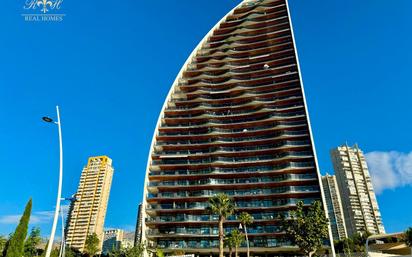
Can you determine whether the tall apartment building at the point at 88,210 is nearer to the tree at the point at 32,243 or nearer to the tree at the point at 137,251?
the tree at the point at 32,243

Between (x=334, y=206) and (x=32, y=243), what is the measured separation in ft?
449

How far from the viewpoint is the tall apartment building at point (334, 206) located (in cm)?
15077

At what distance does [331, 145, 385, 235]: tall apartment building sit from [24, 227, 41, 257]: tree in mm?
137397

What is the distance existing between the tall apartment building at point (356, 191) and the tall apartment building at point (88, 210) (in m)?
139

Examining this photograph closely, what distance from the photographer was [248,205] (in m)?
71.5

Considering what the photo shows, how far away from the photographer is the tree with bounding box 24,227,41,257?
85.2 metres

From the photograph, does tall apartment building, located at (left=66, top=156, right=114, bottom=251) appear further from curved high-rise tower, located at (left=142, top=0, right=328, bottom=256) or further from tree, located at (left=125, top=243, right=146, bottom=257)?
tree, located at (left=125, top=243, right=146, bottom=257)

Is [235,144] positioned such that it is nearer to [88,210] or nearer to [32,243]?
[32,243]

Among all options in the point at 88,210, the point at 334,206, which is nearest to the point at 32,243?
the point at 88,210

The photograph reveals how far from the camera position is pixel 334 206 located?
159 m

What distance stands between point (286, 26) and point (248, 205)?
58657mm

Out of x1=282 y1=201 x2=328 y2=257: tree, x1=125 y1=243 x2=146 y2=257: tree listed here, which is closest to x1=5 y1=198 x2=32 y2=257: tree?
x1=125 y1=243 x2=146 y2=257: tree

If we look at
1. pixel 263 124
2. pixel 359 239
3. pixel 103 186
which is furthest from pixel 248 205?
pixel 103 186

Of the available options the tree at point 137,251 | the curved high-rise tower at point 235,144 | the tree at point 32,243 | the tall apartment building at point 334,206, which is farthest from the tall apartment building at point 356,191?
the tree at point 32,243
